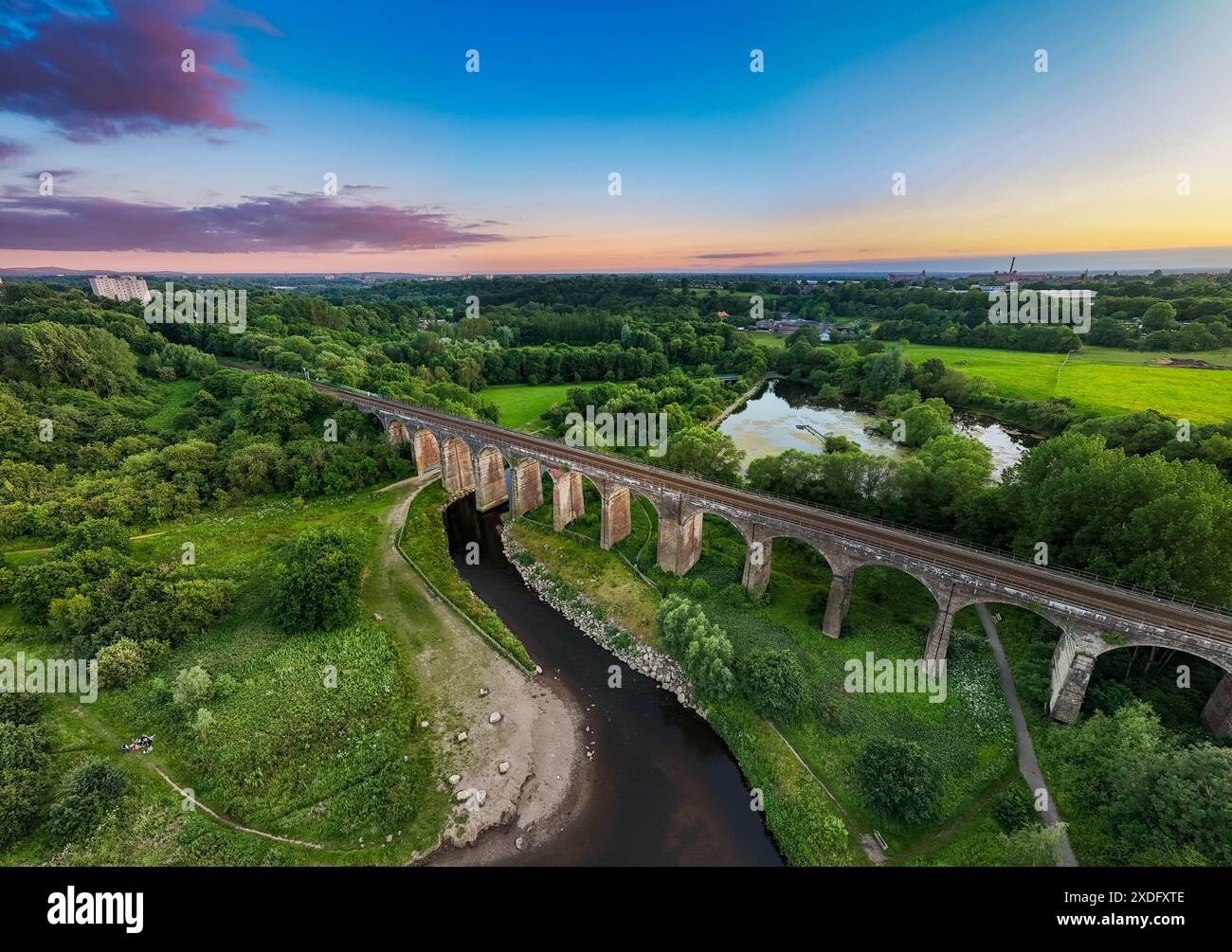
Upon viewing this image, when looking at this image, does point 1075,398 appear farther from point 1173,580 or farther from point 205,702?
point 205,702

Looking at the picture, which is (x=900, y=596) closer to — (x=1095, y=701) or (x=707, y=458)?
(x=1095, y=701)

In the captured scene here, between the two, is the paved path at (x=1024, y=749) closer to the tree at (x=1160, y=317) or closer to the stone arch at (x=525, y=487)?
the stone arch at (x=525, y=487)

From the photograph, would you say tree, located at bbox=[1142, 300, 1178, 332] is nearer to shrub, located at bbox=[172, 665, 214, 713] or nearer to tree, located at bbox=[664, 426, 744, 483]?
tree, located at bbox=[664, 426, 744, 483]

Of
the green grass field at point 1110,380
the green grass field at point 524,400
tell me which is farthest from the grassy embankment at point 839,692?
the green grass field at point 1110,380

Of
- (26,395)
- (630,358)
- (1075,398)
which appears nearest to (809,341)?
(630,358)

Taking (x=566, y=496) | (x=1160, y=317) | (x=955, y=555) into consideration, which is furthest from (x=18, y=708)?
(x=1160, y=317)
